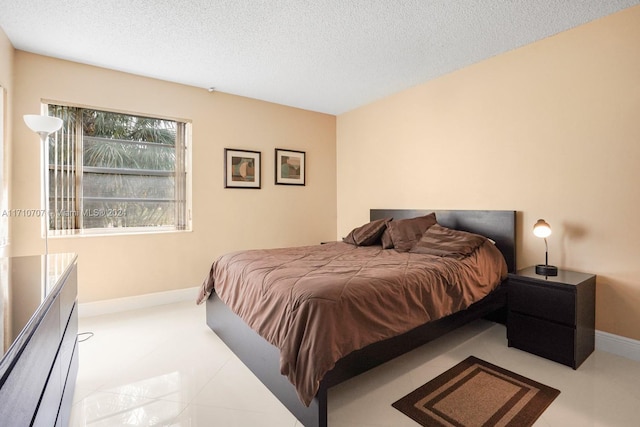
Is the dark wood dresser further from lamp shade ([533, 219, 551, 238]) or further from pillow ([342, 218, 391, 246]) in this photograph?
lamp shade ([533, 219, 551, 238])

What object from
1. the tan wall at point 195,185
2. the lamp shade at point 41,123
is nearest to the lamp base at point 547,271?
the tan wall at point 195,185

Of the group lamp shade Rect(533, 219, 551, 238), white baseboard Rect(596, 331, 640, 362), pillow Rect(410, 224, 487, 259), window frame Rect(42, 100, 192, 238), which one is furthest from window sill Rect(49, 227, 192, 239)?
white baseboard Rect(596, 331, 640, 362)

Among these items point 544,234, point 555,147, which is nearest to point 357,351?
point 544,234

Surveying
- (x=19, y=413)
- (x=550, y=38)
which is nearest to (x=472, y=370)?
(x=19, y=413)

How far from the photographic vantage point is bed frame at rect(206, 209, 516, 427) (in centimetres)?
167

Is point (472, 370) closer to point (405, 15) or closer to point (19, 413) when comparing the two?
point (19, 413)

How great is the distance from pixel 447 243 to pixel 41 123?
3391 millimetres

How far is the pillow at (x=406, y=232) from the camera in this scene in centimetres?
317

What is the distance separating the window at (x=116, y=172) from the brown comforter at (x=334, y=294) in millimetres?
1516

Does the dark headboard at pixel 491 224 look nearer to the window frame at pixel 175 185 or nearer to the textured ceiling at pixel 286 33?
the textured ceiling at pixel 286 33

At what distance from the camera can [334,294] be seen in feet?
5.49

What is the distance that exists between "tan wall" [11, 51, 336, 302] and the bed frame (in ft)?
3.88

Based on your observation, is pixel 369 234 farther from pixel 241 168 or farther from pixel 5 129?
pixel 5 129

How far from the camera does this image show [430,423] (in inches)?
64.7
